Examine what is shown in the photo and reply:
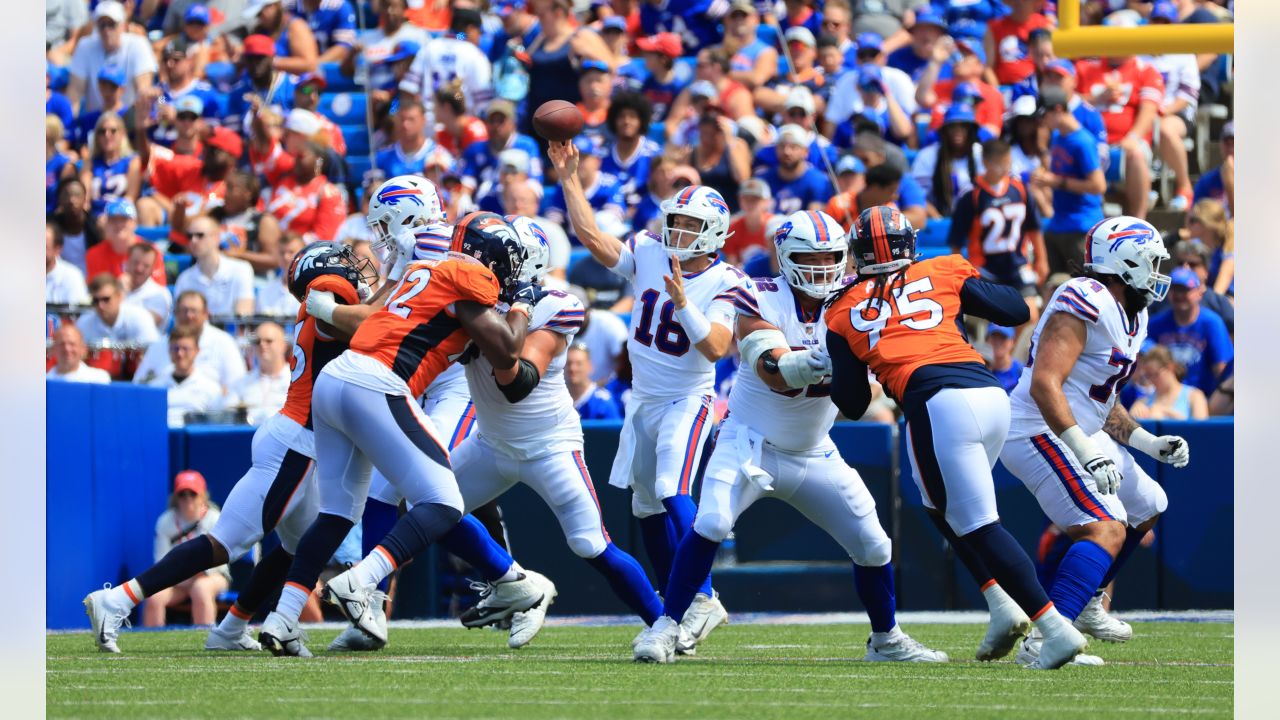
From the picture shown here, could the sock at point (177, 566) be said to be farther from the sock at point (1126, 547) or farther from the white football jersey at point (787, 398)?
the sock at point (1126, 547)

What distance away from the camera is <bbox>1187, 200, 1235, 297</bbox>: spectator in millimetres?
11227

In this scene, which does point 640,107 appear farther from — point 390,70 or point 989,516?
point 989,516

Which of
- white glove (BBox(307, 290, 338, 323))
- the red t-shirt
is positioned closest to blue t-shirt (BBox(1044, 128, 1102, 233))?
Answer: the red t-shirt

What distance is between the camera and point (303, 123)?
13.4 m

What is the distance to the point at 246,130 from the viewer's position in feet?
46.9

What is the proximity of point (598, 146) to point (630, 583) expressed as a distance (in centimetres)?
653

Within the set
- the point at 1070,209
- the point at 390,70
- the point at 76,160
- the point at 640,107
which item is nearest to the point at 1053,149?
the point at 1070,209

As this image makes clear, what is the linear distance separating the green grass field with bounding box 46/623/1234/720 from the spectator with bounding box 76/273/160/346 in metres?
3.76

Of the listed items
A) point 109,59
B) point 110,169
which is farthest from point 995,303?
point 109,59

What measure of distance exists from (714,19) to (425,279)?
27.4 feet

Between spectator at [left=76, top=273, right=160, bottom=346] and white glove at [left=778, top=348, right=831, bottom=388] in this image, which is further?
spectator at [left=76, top=273, right=160, bottom=346]

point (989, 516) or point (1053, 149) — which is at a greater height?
point (1053, 149)

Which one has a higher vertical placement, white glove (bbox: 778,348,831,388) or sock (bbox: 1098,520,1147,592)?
white glove (bbox: 778,348,831,388)

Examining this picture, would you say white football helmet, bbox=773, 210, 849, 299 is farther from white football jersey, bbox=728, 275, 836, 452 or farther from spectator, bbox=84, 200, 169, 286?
spectator, bbox=84, 200, 169, 286
